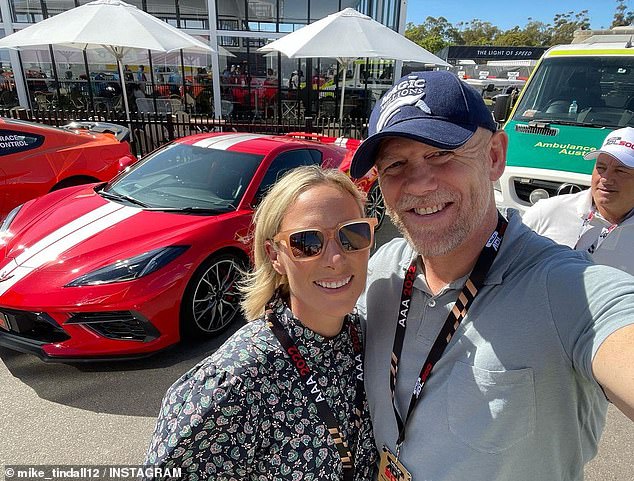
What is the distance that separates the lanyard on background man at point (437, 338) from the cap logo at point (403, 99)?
410 millimetres

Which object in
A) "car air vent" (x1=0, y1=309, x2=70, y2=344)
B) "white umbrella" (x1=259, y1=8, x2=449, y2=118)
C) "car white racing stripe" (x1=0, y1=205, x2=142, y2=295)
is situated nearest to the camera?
"car air vent" (x1=0, y1=309, x2=70, y2=344)

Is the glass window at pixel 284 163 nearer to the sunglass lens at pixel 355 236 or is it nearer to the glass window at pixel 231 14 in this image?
the sunglass lens at pixel 355 236

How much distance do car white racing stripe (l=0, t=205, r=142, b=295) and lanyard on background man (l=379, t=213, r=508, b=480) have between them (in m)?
2.59

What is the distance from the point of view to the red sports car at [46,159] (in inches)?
184

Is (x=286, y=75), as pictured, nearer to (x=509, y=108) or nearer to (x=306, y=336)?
(x=509, y=108)

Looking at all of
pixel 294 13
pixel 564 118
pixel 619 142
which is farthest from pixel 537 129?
pixel 294 13

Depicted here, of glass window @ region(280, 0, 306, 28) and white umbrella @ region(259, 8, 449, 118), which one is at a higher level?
glass window @ region(280, 0, 306, 28)

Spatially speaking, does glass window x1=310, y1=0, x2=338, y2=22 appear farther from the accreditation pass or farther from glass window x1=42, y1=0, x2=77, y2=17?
the accreditation pass

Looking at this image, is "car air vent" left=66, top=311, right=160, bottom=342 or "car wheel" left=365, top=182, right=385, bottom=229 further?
"car wheel" left=365, top=182, right=385, bottom=229

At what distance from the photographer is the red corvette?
8.57 feet

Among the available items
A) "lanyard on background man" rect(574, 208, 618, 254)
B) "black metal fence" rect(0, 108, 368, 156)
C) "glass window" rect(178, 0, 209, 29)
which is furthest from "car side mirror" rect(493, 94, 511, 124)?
"glass window" rect(178, 0, 209, 29)

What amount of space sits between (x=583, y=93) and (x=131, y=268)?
5.07 meters

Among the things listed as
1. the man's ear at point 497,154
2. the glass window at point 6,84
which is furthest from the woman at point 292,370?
the glass window at point 6,84

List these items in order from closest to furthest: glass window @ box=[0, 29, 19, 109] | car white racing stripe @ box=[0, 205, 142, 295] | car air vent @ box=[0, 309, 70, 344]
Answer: car air vent @ box=[0, 309, 70, 344]
car white racing stripe @ box=[0, 205, 142, 295]
glass window @ box=[0, 29, 19, 109]
